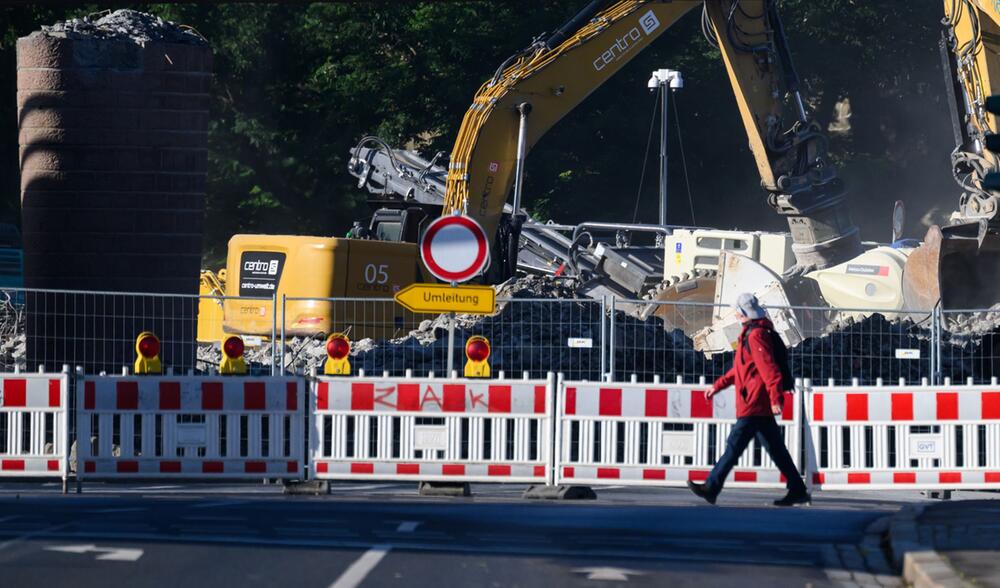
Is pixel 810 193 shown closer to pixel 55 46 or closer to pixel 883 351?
pixel 883 351

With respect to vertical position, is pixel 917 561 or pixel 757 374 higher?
pixel 757 374

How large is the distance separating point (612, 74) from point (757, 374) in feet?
40.1

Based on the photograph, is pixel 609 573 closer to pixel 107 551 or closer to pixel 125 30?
pixel 107 551

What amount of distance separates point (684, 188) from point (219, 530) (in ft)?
156

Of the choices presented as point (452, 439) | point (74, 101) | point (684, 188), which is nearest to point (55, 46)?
point (74, 101)

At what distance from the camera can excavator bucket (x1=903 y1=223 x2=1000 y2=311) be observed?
22234 mm

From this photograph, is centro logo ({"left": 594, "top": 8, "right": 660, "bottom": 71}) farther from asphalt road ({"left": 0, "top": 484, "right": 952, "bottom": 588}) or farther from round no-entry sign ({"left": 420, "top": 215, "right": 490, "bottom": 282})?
asphalt road ({"left": 0, "top": 484, "right": 952, "bottom": 588})

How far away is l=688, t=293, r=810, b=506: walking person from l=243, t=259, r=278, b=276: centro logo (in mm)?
12038

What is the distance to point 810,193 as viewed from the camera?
25844 millimetres

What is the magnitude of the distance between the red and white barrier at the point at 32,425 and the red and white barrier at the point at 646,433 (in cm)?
415

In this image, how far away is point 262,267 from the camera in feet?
79.7

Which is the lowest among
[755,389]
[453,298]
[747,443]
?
[747,443]

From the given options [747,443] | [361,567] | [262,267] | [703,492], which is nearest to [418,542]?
[361,567]

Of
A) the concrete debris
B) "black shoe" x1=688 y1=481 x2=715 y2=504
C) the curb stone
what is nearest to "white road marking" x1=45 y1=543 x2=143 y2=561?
the curb stone
